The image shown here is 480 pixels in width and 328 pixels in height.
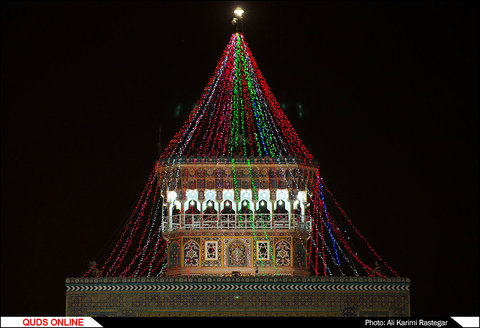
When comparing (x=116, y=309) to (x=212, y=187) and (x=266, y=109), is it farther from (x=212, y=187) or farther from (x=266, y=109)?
(x=266, y=109)

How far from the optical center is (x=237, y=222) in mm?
43125

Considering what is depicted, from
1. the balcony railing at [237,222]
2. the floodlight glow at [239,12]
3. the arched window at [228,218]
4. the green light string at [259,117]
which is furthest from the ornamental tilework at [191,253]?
the floodlight glow at [239,12]

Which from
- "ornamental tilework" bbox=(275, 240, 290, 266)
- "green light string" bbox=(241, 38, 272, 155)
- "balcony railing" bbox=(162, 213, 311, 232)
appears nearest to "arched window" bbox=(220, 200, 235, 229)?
"balcony railing" bbox=(162, 213, 311, 232)

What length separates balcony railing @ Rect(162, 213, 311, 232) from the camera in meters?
43.2

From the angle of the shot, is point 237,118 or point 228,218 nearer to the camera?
point 228,218

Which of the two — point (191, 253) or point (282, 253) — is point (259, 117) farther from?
point (191, 253)

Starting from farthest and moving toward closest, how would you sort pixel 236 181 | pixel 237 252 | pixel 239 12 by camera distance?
pixel 239 12 → pixel 236 181 → pixel 237 252

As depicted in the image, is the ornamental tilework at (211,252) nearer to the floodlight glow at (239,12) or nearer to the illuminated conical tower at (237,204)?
the illuminated conical tower at (237,204)

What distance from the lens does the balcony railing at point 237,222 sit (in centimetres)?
4319

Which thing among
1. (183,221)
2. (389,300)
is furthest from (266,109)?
(389,300)

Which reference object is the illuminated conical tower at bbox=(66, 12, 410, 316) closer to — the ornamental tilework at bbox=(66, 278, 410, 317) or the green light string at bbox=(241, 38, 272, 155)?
the green light string at bbox=(241, 38, 272, 155)

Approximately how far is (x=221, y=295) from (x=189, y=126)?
24.2 feet

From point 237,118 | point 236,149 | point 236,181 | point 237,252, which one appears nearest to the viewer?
point 237,252

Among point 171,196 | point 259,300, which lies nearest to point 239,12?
point 171,196
